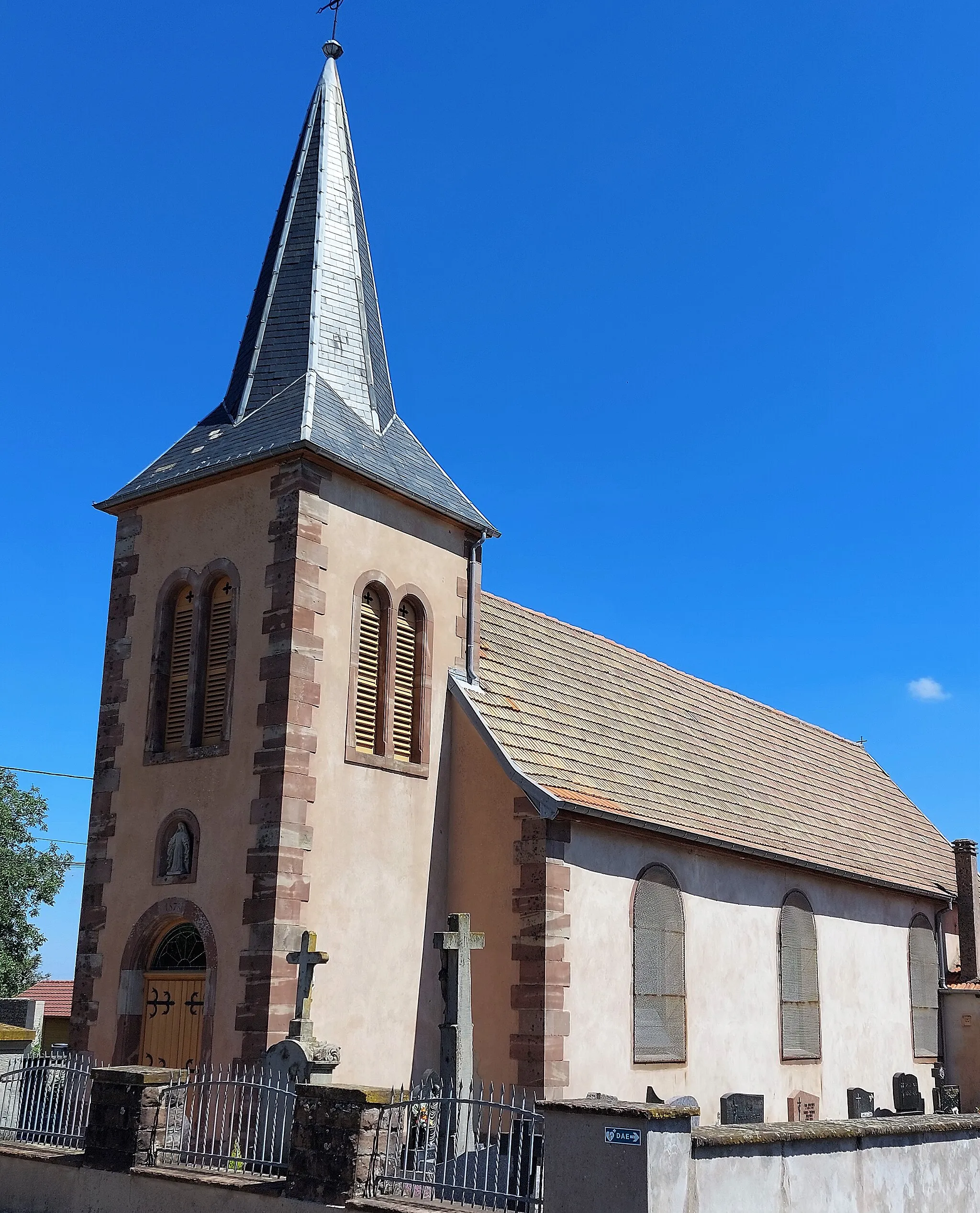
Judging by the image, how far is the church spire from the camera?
19.4m

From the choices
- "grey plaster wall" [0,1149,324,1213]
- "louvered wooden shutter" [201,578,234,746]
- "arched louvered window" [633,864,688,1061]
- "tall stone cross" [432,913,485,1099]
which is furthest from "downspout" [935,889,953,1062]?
"grey plaster wall" [0,1149,324,1213]

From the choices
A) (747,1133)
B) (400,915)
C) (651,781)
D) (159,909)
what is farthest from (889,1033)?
(747,1133)

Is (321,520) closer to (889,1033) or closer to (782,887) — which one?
(782,887)

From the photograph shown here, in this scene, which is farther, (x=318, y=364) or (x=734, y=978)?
(x=734, y=978)

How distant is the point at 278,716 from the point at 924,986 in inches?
665

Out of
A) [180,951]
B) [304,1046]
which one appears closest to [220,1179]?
[304,1046]

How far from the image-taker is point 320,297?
65.6 ft

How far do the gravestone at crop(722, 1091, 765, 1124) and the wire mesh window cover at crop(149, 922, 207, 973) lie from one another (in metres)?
6.82

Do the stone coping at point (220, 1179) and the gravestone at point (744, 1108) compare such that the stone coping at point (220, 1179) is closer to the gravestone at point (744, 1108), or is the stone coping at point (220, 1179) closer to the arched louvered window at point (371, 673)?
the arched louvered window at point (371, 673)

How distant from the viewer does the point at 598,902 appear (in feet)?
56.7

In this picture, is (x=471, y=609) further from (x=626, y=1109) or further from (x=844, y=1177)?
(x=626, y=1109)

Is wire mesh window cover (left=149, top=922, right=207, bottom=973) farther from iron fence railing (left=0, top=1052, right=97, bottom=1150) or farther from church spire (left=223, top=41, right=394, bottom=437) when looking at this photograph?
church spire (left=223, top=41, right=394, bottom=437)

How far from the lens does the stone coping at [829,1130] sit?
30.3 feet

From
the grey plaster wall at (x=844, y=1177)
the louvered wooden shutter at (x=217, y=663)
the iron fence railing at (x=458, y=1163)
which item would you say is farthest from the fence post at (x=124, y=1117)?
the grey plaster wall at (x=844, y=1177)
